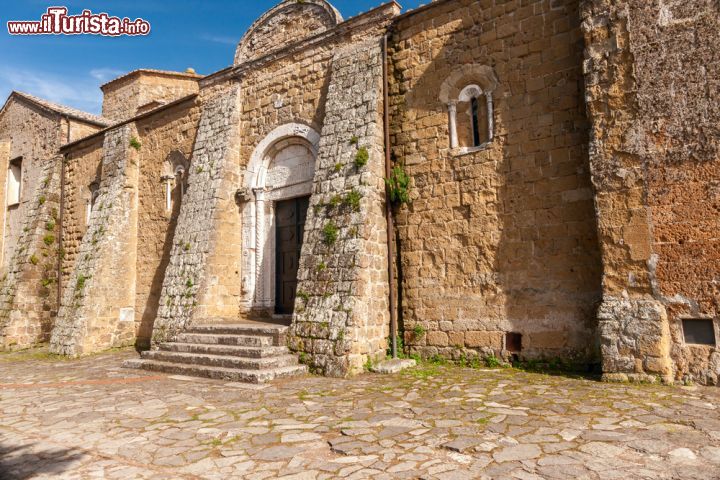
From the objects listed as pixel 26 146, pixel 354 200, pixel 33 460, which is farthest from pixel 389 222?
pixel 26 146

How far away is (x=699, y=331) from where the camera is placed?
561 cm

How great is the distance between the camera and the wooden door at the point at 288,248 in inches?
385

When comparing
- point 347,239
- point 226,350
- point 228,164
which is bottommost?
point 226,350

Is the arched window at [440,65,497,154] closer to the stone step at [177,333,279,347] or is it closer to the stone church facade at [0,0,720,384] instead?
the stone church facade at [0,0,720,384]

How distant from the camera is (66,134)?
15.0 metres

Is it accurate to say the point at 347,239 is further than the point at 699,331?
Yes

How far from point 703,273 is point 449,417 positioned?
3.49m

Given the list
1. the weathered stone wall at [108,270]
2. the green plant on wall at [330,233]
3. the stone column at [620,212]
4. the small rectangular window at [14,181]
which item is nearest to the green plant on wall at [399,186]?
the green plant on wall at [330,233]

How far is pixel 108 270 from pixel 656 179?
11184 millimetres

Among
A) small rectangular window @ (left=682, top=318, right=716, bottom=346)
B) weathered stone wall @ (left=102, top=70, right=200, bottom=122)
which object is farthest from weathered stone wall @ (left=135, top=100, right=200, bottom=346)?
small rectangular window @ (left=682, top=318, right=716, bottom=346)

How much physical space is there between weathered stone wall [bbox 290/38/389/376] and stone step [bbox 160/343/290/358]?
337 millimetres

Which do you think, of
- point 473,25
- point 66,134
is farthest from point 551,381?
point 66,134

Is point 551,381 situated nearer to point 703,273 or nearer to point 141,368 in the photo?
point 703,273

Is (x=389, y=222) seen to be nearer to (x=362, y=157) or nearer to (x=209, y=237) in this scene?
(x=362, y=157)
